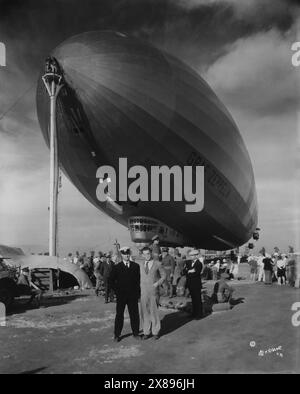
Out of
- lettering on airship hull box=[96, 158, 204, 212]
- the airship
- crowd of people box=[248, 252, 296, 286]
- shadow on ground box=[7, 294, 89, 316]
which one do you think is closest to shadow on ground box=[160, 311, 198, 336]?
shadow on ground box=[7, 294, 89, 316]

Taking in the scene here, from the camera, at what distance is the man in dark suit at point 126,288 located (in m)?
7.87

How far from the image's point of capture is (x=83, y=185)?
21219 millimetres

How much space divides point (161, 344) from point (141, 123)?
10.9 meters

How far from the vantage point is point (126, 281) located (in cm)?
789

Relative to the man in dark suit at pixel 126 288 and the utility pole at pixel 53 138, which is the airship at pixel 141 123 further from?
the man in dark suit at pixel 126 288

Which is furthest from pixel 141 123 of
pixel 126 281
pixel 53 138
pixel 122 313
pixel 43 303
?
pixel 122 313

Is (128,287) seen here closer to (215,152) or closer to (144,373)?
(144,373)

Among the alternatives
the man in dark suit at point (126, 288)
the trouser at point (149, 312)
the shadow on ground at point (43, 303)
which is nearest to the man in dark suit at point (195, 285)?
the trouser at point (149, 312)

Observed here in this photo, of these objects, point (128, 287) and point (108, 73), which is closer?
point (128, 287)

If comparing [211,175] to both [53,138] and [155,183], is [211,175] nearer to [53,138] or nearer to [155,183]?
[155,183]

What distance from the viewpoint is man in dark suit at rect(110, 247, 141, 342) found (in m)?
7.87

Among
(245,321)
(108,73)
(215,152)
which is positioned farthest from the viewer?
(215,152)

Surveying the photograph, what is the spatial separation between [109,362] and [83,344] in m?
1.41
